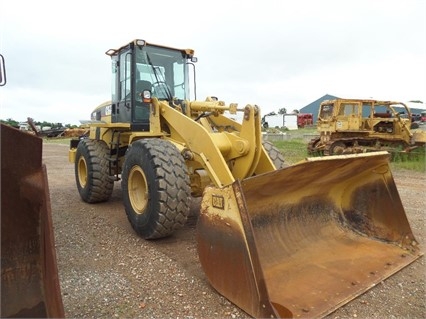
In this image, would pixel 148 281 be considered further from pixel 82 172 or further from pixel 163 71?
pixel 82 172

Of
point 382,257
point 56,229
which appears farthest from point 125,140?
point 382,257

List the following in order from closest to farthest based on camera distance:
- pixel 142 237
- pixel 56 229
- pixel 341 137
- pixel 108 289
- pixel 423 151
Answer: pixel 108 289 < pixel 142 237 < pixel 56 229 < pixel 423 151 < pixel 341 137

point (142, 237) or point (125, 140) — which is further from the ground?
point (125, 140)

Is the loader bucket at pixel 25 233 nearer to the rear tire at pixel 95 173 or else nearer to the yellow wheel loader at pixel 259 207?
the yellow wheel loader at pixel 259 207

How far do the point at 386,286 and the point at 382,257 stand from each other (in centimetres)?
49

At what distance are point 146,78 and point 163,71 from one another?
32 cm

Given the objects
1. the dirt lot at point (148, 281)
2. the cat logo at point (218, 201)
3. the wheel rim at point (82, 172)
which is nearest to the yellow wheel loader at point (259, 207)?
the cat logo at point (218, 201)

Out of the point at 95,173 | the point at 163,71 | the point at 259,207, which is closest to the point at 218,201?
the point at 259,207

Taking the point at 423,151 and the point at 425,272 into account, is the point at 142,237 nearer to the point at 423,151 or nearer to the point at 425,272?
the point at 425,272

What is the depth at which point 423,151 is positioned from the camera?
12195mm

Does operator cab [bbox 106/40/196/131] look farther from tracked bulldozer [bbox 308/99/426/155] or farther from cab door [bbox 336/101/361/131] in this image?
cab door [bbox 336/101/361/131]

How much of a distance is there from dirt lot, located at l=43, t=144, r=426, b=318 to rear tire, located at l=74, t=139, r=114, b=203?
0.90m

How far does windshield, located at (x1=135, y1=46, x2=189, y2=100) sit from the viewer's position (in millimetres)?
5203

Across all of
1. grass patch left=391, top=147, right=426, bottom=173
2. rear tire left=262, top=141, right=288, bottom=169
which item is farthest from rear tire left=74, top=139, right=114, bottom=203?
grass patch left=391, top=147, right=426, bottom=173
